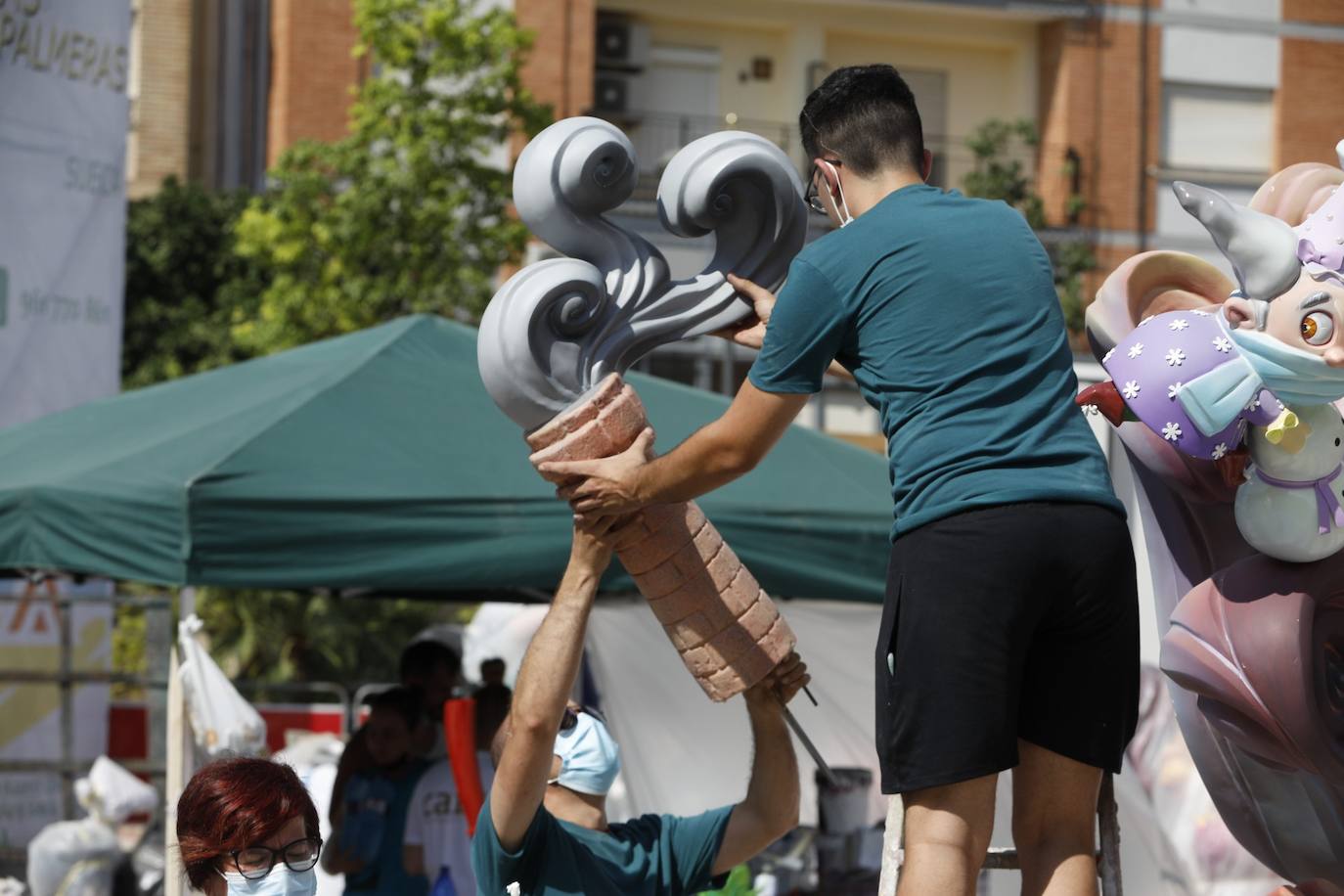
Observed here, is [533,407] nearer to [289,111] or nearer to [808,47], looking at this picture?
[289,111]

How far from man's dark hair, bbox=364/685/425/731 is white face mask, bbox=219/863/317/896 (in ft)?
12.9

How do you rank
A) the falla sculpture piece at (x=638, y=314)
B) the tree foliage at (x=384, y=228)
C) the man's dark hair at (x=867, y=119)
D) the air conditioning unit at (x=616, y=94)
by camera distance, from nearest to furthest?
the man's dark hair at (x=867, y=119) < the falla sculpture piece at (x=638, y=314) < the tree foliage at (x=384, y=228) < the air conditioning unit at (x=616, y=94)

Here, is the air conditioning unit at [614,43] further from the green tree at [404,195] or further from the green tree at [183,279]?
the green tree at [404,195]

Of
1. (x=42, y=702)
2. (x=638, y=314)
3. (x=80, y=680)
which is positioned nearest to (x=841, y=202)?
(x=638, y=314)

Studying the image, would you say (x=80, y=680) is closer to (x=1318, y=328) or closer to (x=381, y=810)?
(x=381, y=810)

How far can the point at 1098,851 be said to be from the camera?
120 inches

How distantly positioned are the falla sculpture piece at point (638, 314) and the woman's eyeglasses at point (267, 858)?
0.72 m

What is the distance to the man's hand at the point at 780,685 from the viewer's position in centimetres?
329

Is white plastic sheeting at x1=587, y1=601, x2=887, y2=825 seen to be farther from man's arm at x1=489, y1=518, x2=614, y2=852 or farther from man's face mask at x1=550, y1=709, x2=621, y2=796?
man's arm at x1=489, y1=518, x2=614, y2=852

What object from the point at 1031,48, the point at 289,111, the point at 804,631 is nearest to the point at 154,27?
the point at 289,111

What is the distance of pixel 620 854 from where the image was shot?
3.38m

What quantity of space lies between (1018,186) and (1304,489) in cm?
1927

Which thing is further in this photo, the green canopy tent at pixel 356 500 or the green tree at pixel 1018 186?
the green tree at pixel 1018 186

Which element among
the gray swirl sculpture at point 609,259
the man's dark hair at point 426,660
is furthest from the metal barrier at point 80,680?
the gray swirl sculpture at point 609,259
